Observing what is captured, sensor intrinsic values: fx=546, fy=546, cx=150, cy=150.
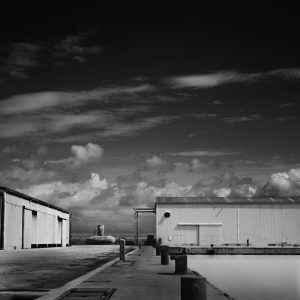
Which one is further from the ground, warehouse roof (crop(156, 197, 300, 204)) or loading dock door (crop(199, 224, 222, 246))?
warehouse roof (crop(156, 197, 300, 204))

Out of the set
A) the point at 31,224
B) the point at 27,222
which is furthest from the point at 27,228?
the point at 31,224

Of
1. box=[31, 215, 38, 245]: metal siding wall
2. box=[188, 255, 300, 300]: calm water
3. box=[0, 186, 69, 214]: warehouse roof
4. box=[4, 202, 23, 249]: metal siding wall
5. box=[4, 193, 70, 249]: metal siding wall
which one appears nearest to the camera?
box=[188, 255, 300, 300]: calm water

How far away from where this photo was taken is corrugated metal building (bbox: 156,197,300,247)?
65.7 metres

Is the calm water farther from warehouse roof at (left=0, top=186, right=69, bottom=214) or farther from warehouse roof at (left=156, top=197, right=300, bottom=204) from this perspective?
warehouse roof at (left=0, top=186, right=69, bottom=214)

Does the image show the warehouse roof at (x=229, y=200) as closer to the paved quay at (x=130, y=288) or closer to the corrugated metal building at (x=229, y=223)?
the corrugated metal building at (x=229, y=223)

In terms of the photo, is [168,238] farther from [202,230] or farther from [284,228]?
[284,228]

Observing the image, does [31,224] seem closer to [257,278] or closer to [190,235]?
[190,235]

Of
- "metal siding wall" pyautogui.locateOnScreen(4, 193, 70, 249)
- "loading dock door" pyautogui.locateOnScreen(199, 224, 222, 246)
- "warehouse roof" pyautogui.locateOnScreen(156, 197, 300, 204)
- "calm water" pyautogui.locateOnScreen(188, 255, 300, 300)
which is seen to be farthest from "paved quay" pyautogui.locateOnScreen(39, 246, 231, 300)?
"warehouse roof" pyautogui.locateOnScreen(156, 197, 300, 204)

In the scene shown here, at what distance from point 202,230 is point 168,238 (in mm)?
4206

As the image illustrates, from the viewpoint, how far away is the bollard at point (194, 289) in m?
9.98

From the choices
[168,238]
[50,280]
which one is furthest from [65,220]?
→ [50,280]

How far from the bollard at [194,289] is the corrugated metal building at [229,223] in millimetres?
56144

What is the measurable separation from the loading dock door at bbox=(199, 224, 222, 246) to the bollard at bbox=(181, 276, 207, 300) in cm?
5627

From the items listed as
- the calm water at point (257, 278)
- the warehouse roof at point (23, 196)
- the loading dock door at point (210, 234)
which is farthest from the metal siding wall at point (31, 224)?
the calm water at point (257, 278)
